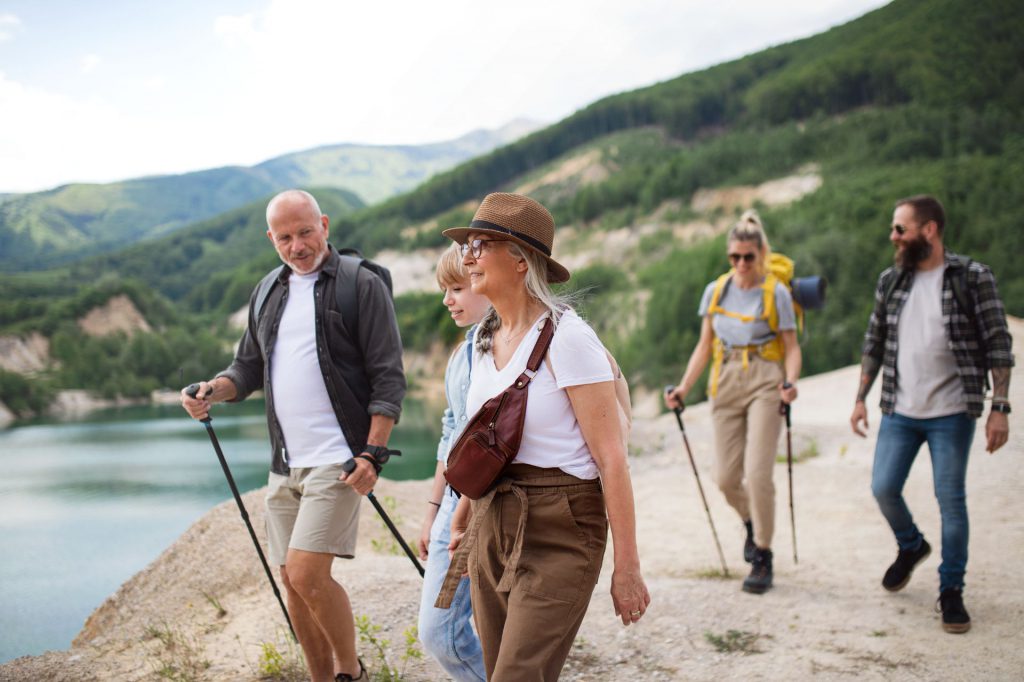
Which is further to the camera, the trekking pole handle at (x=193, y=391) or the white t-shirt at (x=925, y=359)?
the white t-shirt at (x=925, y=359)

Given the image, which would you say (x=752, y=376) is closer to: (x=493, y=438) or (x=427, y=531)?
(x=427, y=531)

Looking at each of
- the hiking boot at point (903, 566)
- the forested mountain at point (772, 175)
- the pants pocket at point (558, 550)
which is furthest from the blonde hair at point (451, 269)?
the forested mountain at point (772, 175)

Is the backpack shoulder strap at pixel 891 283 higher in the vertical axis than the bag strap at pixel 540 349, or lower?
lower

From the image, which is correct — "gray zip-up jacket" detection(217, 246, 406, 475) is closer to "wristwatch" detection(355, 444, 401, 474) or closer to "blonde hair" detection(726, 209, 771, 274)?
"wristwatch" detection(355, 444, 401, 474)

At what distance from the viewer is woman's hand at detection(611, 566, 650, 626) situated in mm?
2207

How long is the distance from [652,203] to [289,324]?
7373cm

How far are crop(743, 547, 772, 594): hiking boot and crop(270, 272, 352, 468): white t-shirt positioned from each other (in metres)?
2.99

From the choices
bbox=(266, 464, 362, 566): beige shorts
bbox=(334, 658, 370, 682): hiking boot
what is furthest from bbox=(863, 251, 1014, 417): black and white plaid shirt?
bbox=(334, 658, 370, 682): hiking boot

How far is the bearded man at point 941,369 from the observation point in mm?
4207

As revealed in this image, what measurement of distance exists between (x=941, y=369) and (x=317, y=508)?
3239 millimetres

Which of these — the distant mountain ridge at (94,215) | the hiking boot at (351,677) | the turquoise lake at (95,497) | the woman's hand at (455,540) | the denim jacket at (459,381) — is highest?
the distant mountain ridge at (94,215)

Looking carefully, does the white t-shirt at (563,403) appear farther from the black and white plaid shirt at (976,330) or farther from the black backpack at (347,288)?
the black and white plaid shirt at (976,330)

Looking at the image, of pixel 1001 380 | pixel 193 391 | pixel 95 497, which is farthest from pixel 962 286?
pixel 95 497

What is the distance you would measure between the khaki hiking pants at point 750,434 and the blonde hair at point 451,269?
8.68 feet
